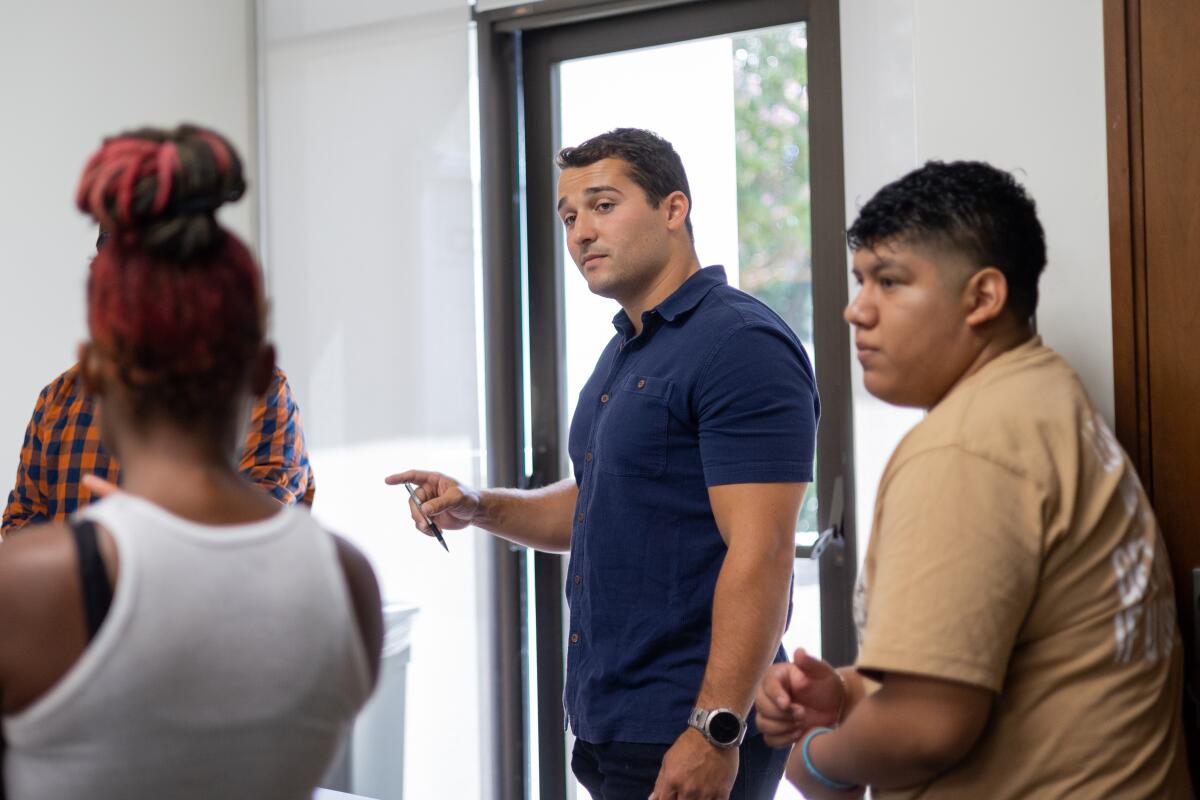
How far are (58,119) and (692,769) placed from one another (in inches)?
78.3

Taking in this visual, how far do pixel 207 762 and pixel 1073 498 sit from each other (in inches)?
30.0

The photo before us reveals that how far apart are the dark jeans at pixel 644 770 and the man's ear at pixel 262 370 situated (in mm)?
870

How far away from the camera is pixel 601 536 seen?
1.65 meters

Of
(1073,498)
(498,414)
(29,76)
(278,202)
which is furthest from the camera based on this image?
(278,202)

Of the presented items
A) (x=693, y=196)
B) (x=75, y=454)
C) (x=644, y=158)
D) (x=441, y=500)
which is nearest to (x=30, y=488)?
(x=75, y=454)

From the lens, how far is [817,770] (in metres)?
1.19

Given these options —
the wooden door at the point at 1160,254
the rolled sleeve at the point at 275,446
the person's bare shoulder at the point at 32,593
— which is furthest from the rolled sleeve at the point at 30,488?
the wooden door at the point at 1160,254

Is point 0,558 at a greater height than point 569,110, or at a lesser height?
lesser

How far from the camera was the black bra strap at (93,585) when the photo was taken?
77cm

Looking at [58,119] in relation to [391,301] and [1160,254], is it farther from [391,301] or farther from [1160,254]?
[1160,254]

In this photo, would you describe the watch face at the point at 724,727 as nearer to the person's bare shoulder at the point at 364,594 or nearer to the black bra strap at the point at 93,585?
the person's bare shoulder at the point at 364,594

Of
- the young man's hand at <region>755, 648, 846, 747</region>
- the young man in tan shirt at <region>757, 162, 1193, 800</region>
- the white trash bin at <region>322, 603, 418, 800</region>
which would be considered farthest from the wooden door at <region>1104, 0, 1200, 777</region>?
the white trash bin at <region>322, 603, 418, 800</region>

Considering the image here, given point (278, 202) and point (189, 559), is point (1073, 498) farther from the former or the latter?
point (278, 202)

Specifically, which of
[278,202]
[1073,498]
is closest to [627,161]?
[1073,498]
